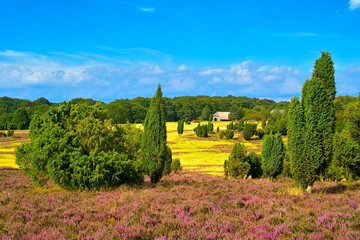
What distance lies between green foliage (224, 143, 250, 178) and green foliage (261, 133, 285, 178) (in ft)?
5.59

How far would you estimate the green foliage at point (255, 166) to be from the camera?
115 feet

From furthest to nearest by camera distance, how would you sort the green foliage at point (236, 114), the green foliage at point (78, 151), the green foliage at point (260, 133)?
the green foliage at point (236, 114) → the green foliage at point (260, 133) → the green foliage at point (78, 151)

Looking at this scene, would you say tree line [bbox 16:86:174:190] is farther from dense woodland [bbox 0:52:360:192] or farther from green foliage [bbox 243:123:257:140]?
green foliage [bbox 243:123:257:140]

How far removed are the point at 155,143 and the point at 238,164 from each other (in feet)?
43.4

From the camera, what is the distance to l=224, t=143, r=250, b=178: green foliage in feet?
106

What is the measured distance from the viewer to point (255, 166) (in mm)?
35188

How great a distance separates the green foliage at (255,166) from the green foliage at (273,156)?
214cm

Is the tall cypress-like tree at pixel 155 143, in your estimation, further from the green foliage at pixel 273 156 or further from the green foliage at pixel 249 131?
the green foliage at pixel 249 131

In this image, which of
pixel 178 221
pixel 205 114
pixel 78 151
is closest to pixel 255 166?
pixel 78 151

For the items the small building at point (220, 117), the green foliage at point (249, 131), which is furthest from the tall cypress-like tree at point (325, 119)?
the small building at point (220, 117)

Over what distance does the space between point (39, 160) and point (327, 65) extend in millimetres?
15112

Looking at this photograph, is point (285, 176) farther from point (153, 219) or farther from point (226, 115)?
point (226, 115)

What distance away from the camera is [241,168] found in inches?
1273

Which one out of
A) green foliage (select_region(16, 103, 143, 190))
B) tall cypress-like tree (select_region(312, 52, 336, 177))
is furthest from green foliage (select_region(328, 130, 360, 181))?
green foliage (select_region(16, 103, 143, 190))
